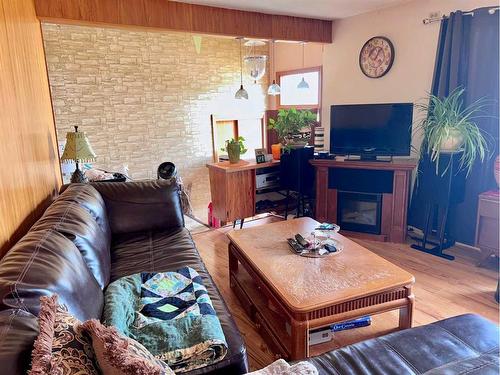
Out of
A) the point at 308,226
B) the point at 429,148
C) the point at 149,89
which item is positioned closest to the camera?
the point at 308,226

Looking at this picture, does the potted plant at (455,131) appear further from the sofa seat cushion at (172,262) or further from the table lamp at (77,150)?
the table lamp at (77,150)

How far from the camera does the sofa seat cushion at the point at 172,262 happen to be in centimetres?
129

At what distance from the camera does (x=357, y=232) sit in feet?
12.4

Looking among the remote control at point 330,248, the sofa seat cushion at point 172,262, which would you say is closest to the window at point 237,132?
the sofa seat cushion at point 172,262

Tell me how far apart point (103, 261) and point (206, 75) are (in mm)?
4999

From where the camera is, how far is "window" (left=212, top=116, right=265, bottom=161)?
658 cm

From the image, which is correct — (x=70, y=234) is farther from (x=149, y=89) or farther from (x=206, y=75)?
Result: (x=206, y=75)

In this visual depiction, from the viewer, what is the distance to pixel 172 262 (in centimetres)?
207

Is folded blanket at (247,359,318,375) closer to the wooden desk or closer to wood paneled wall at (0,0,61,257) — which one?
wood paneled wall at (0,0,61,257)

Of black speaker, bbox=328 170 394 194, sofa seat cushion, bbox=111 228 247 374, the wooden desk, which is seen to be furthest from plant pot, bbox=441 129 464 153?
sofa seat cushion, bbox=111 228 247 374

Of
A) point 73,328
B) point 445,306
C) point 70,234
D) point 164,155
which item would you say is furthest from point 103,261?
point 164,155

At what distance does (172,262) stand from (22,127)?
1.21 meters

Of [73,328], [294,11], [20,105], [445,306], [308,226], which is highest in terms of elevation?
[294,11]

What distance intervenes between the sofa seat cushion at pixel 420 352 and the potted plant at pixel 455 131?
6.34 feet
